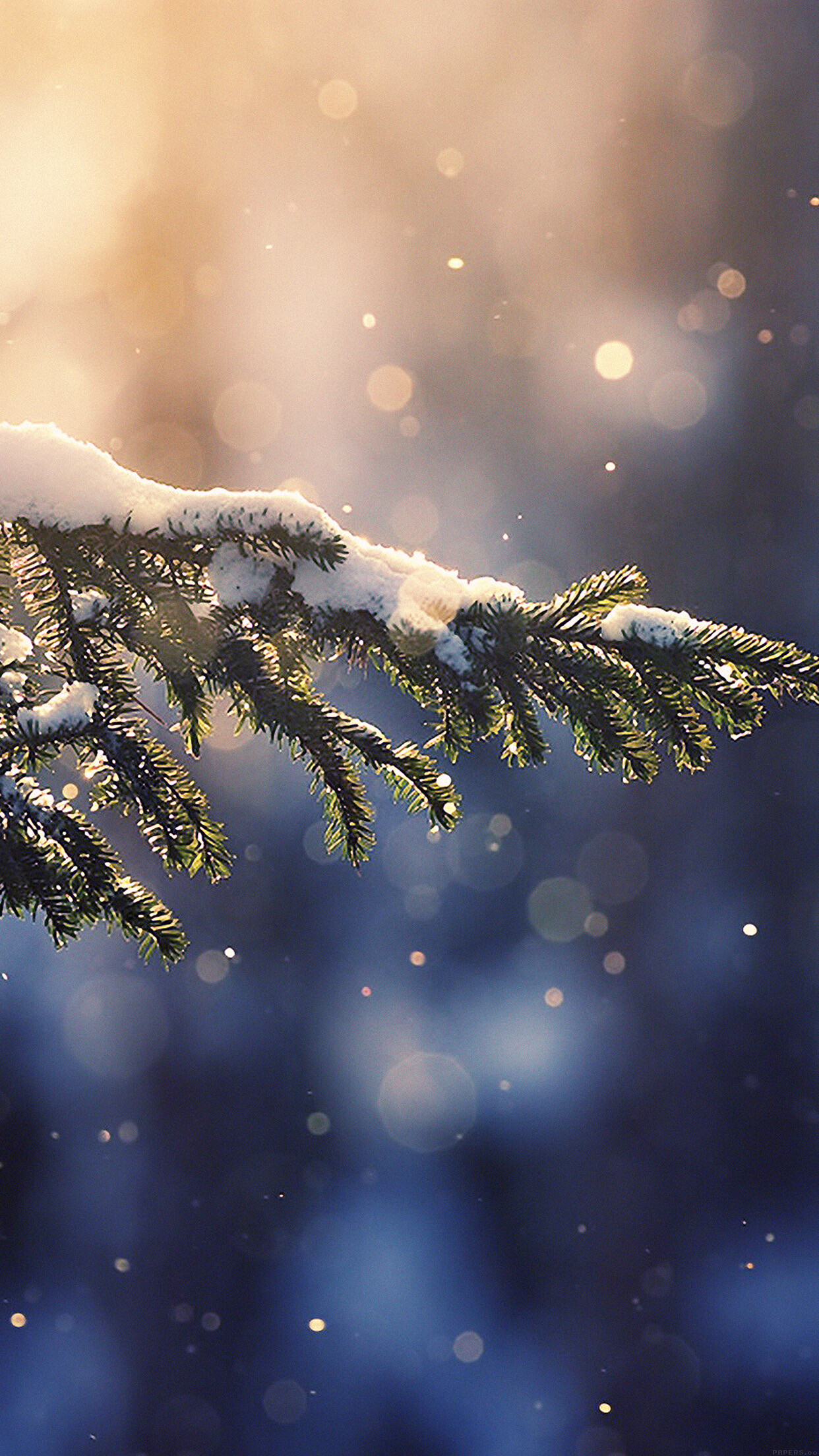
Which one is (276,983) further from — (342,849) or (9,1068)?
(342,849)

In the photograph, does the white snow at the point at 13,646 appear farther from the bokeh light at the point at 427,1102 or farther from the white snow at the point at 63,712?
the bokeh light at the point at 427,1102

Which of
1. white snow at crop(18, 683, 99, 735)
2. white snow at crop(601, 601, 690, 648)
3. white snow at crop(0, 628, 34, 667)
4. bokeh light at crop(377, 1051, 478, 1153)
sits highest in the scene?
bokeh light at crop(377, 1051, 478, 1153)

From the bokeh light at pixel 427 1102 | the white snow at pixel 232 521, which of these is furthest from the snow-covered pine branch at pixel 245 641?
the bokeh light at pixel 427 1102

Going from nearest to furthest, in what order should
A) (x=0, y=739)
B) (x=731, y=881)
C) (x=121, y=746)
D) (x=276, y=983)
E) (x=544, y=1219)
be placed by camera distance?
(x=0, y=739)
(x=121, y=746)
(x=731, y=881)
(x=276, y=983)
(x=544, y=1219)

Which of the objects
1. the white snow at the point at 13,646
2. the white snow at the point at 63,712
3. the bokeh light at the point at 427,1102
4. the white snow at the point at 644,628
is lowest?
the white snow at the point at 63,712

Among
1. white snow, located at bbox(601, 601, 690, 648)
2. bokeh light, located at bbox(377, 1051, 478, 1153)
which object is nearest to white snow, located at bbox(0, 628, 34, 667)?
white snow, located at bbox(601, 601, 690, 648)

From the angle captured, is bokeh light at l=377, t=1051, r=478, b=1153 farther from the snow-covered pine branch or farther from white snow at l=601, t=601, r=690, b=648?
white snow at l=601, t=601, r=690, b=648

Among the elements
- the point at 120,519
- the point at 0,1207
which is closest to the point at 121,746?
the point at 120,519

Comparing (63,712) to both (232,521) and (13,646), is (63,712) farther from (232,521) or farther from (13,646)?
(232,521)
